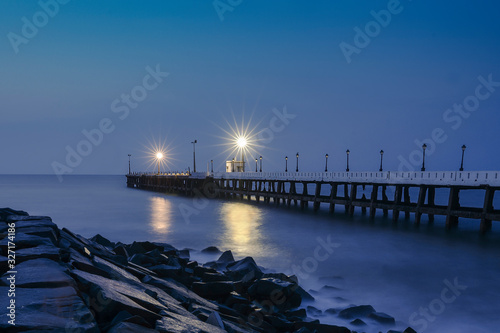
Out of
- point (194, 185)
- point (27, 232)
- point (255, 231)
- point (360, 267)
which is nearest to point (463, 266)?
point (360, 267)

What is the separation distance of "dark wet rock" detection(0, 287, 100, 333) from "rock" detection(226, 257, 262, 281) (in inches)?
232

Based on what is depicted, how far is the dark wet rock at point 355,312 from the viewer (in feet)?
27.8

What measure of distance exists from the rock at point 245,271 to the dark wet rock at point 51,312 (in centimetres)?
590

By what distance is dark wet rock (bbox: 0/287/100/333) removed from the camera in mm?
3565

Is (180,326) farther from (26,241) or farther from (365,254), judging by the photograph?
(365,254)

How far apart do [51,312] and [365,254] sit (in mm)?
15164

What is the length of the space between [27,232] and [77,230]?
19.5 metres

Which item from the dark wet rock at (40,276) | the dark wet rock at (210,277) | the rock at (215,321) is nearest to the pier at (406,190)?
the dark wet rock at (210,277)

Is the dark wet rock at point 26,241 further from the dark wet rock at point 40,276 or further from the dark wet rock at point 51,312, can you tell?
the dark wet rock at point 51,312

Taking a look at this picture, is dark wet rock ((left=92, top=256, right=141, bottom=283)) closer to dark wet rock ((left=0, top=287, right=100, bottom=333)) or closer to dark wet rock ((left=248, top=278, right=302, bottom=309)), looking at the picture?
dark wet rock ((left=0, top=287, right=100, bottom=333))

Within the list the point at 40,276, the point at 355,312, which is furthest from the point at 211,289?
the point at 40,276

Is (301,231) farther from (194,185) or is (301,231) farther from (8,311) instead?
(194,185)

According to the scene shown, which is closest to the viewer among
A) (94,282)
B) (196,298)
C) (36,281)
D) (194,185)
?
(36,281)

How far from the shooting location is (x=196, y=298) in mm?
6719
